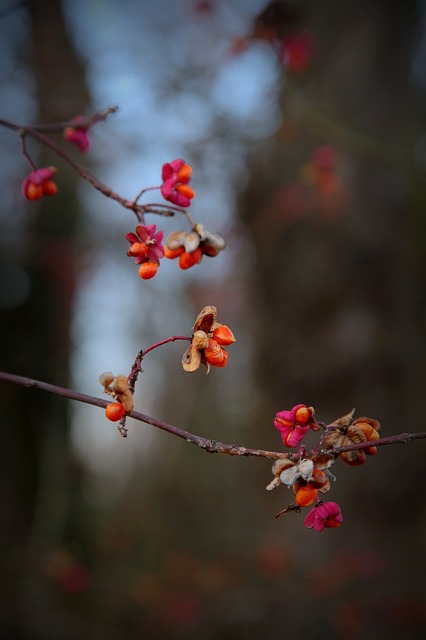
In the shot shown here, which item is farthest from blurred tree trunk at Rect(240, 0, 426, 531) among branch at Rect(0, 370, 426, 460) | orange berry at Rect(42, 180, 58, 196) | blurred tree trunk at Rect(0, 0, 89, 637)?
branch at Rect(0, 370, 426, 460)

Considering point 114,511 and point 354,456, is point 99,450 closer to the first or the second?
point 114,511

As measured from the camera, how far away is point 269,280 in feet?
10.1

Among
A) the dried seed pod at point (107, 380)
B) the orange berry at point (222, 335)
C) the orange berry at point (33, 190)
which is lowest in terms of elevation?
the dried seed pod at point (107, 380)

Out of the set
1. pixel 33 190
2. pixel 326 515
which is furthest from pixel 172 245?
pixel 326 515

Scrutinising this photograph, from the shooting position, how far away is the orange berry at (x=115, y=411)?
2.43 feet

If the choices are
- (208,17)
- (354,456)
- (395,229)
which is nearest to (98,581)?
(395,229)

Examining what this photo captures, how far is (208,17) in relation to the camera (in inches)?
110

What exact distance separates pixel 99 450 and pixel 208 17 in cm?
440

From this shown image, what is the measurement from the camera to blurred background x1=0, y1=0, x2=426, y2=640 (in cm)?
272

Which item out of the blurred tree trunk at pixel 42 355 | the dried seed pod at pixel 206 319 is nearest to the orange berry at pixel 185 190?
the dried seed pod at pixel 206 319

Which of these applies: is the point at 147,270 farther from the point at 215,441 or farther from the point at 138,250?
the point at 215,441

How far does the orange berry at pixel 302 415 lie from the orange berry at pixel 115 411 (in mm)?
263

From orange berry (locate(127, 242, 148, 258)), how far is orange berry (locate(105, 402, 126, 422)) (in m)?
0.24

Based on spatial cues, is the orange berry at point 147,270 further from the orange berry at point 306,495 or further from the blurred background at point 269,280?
the blurred background at point 269,280
